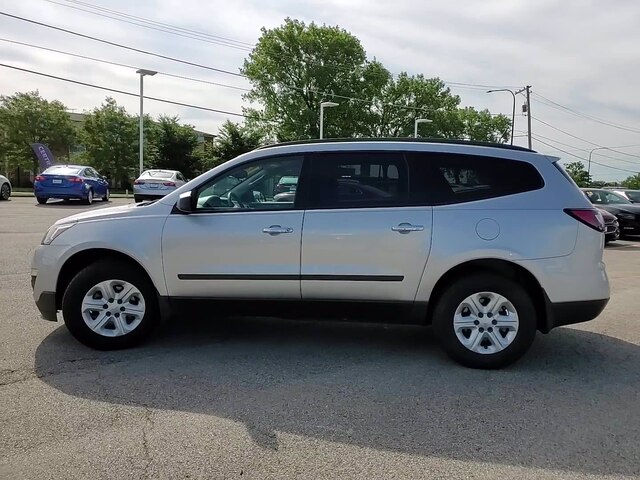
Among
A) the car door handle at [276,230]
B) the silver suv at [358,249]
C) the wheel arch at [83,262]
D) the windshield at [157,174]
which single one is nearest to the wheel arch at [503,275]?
the silver suv at [358,249]

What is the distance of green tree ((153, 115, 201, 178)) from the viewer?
40.5 metres

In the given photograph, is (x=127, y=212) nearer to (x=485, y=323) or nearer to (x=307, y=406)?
(x=307, y=406)

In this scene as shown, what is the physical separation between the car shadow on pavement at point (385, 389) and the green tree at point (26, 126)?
1744 inches

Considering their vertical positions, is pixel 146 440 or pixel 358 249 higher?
pixel 358 249

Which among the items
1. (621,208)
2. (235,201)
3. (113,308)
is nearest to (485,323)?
(235,201)

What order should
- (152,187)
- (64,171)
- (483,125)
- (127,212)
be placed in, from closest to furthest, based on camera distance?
(127,212) → (152,187) → (64,171) → (483,125)

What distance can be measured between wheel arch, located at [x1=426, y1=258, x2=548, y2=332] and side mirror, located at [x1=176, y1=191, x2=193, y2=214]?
2188 millimetres

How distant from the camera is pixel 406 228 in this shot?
14.1ft

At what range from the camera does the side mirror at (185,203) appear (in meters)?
4.50

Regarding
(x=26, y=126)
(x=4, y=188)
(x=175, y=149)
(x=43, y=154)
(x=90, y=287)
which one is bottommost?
(x=90, y=287)

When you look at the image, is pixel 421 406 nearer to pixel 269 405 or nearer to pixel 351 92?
pixel 269 405

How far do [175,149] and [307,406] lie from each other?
39597 mm

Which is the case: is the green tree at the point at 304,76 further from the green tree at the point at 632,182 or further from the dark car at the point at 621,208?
the green tree at the point at 632,182

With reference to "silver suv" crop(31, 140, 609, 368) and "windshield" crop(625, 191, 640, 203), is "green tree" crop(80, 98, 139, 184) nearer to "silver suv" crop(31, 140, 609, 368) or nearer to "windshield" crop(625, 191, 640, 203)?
"windshield" crop(625, 191, 640, 203)
